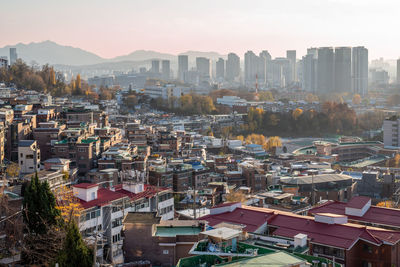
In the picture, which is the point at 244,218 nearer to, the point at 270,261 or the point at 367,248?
the point at 367,248

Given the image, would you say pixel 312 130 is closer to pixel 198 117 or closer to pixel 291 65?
pixel 198 117

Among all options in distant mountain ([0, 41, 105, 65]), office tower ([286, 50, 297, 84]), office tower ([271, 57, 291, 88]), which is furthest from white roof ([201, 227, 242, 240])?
distant mountain ([0, 41, 105, 65])

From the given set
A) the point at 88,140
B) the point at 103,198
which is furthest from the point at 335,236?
the point at 88,140

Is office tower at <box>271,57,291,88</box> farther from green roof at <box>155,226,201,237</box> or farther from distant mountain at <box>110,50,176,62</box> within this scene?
distant mountain at <box>110,50,176,62</box>

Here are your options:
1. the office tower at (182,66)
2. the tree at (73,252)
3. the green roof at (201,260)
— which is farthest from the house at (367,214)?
the office tower at (182,66)

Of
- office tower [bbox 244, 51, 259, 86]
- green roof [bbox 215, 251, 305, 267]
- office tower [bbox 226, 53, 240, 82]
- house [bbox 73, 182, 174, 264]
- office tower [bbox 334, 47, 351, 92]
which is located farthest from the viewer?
office tower [bbox 226, 53, 240, 82]

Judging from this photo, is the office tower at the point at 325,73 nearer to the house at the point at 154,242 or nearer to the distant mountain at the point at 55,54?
the house at the point at 154,242
